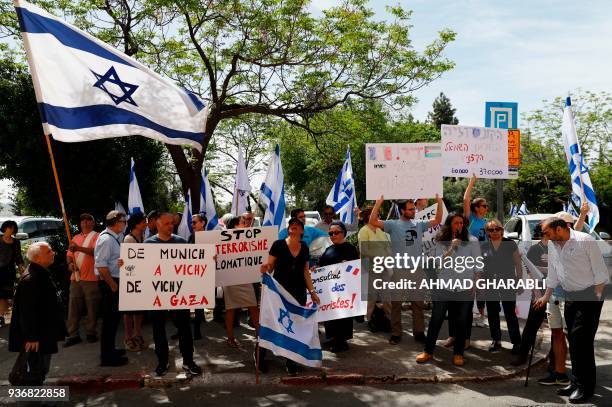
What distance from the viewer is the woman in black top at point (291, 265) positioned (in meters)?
6.89

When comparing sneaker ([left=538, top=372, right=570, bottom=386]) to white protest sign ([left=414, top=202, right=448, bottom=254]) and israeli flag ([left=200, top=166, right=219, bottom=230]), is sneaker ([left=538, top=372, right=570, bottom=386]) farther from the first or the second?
israeli flag ([left=200, top=166, right=219, bottom=230])

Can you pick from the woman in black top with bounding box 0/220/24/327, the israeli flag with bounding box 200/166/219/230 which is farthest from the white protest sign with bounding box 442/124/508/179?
the woman in black top with bounding box 0/220/24/327

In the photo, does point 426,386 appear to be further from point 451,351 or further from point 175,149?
point 175,149

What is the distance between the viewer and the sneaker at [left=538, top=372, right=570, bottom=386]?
20.7ft

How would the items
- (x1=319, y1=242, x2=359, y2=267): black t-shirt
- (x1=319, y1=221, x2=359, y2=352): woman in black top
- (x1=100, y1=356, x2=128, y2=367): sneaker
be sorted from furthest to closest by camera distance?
1. (x1=319, y1=242, x2=359, y2=267): black t-shirt
2. (x1=319, y1=221, x2=359, y2=352): woman in black top
3. (x1=100, y1=356, x2=128, y2=367): sneaker

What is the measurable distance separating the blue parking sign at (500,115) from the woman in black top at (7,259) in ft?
27.1

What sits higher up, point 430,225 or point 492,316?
point 430,225

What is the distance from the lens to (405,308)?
11.4 metres

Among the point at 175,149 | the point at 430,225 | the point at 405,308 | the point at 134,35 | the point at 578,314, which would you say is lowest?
the point at 405,308

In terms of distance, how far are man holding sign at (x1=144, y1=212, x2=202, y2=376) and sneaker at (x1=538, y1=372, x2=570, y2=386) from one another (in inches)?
154

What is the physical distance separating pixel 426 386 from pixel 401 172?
306 cm

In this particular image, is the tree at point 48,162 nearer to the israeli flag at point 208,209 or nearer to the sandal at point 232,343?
the israeli flag at point 208,209

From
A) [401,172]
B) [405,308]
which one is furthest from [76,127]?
[405,308]

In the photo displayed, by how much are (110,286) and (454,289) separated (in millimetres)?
4259
